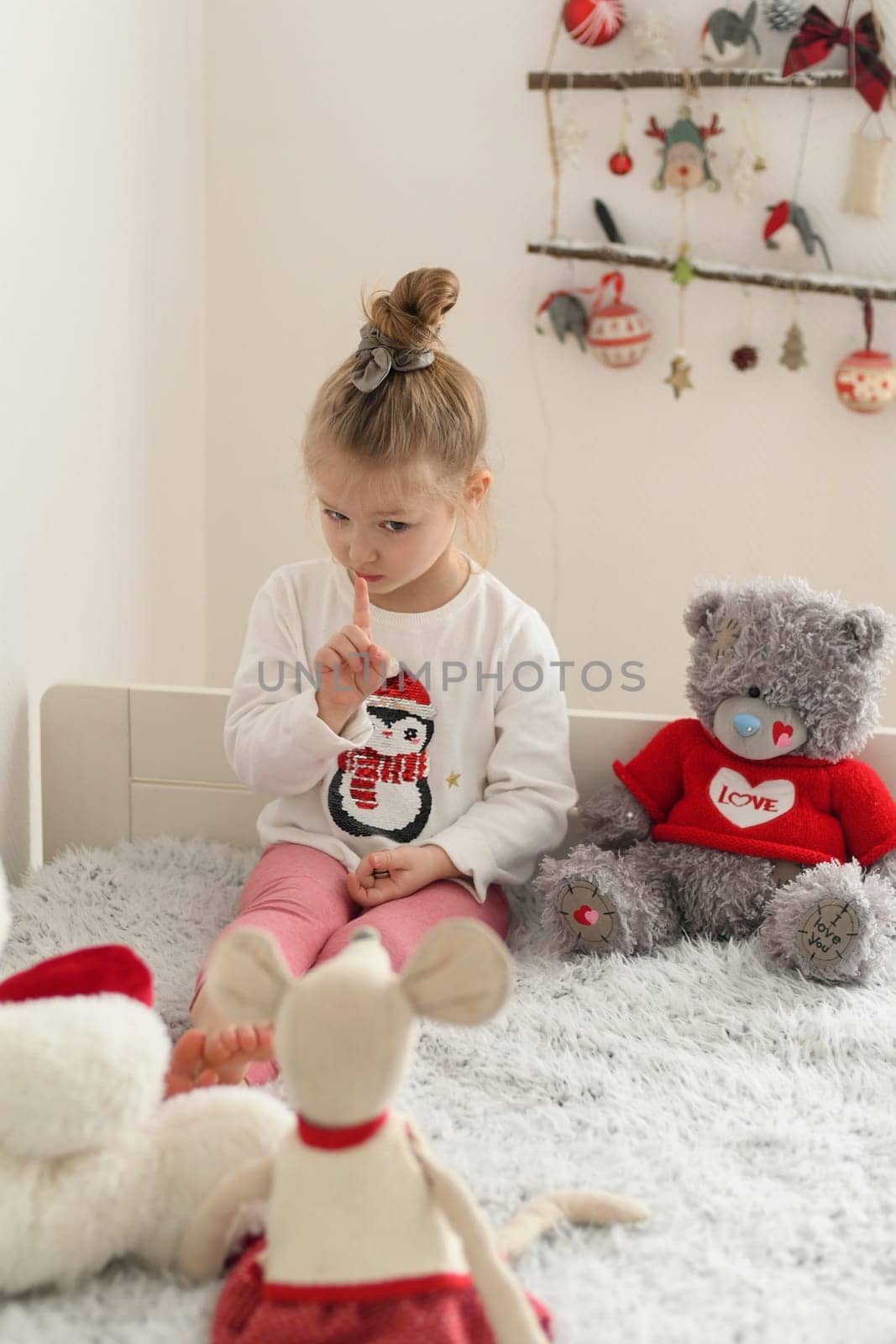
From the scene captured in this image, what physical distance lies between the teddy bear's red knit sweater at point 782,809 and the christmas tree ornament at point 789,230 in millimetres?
892

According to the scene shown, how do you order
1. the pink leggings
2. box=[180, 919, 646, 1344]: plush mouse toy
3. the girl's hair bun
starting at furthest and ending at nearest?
the girl's hair bun, the pink leggings, box=[180, 919, 646, 1344]: plush mouse toy

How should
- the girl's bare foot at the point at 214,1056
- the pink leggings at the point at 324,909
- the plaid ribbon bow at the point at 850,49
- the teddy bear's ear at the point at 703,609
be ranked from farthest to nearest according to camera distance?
the plaid ribbon bow at the point at 850,49, the teddy bear's ear at the point at 703,609, the pink leggings at the point at 324,909, the girl's bare foot at the point at 214,1056

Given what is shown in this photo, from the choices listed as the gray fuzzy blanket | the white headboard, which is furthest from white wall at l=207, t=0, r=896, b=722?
the gray fuzzy blanket

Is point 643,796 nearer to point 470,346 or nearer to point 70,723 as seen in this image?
point 70,723

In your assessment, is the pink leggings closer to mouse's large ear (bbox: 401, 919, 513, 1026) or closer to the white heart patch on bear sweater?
the white heart patch on bear sweater

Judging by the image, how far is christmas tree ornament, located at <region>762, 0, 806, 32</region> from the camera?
1.81 metres

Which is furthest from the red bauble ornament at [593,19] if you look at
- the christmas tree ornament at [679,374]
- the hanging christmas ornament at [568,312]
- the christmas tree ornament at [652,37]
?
the christmas tree ornament at [679,374]

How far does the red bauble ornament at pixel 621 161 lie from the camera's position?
1896 millimetres

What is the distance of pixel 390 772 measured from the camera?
4.30 ft

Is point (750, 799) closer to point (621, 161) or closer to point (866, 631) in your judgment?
point (866, 631)

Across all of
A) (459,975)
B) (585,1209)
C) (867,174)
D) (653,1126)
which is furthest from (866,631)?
(867,174)

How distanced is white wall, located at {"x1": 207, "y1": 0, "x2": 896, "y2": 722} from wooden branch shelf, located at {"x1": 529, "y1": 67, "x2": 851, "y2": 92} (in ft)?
0.07

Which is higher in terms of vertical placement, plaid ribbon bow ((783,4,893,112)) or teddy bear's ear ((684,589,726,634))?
plaid ribbon bow ((783,4,893,112))

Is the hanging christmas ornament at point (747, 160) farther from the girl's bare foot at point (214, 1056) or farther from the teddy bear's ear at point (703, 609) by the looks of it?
the girl's bare foot at point (214, 1056)
